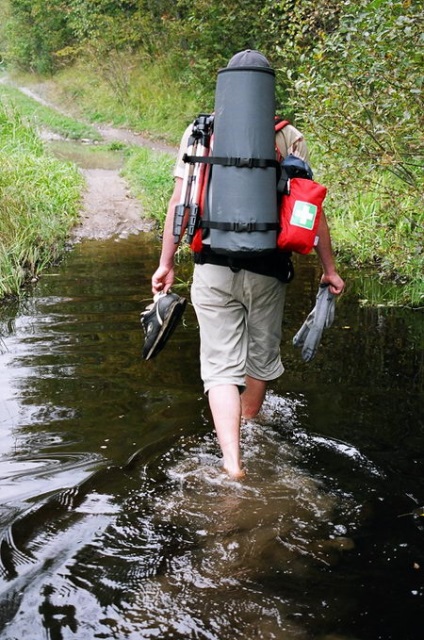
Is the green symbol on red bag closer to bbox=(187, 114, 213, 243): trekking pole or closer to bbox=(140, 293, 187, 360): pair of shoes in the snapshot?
bbox=(187, 114, 213, 243): trekking pole

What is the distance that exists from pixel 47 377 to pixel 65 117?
2198cm

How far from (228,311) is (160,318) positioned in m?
0.35

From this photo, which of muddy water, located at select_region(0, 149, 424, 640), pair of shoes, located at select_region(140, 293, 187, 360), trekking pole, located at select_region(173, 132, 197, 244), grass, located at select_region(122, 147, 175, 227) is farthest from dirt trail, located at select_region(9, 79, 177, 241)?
trekking pole, located at select_region(173, 132, 197, 244)

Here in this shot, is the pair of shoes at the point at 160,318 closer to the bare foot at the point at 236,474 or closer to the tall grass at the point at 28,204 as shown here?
the bare foot at the point at 236,474

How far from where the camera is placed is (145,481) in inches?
134

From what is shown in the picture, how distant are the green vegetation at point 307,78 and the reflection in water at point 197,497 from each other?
156 cm

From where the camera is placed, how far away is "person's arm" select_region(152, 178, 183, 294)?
131 inches

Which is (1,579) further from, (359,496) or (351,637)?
(359,496)

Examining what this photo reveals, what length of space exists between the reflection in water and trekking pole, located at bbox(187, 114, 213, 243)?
122cm

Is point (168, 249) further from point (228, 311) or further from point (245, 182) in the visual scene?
point (245, 182)

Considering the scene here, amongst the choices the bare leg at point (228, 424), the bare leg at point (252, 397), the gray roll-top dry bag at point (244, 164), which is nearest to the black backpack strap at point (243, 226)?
the gray roll-top dry bag at point (244, 164)

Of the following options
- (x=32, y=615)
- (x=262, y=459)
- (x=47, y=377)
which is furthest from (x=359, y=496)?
(x=47, y=377)

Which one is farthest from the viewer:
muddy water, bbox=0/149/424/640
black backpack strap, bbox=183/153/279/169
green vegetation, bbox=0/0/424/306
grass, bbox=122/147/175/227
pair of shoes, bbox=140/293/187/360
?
grass, bbox=122/147/175/227

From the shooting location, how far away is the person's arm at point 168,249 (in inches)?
131
